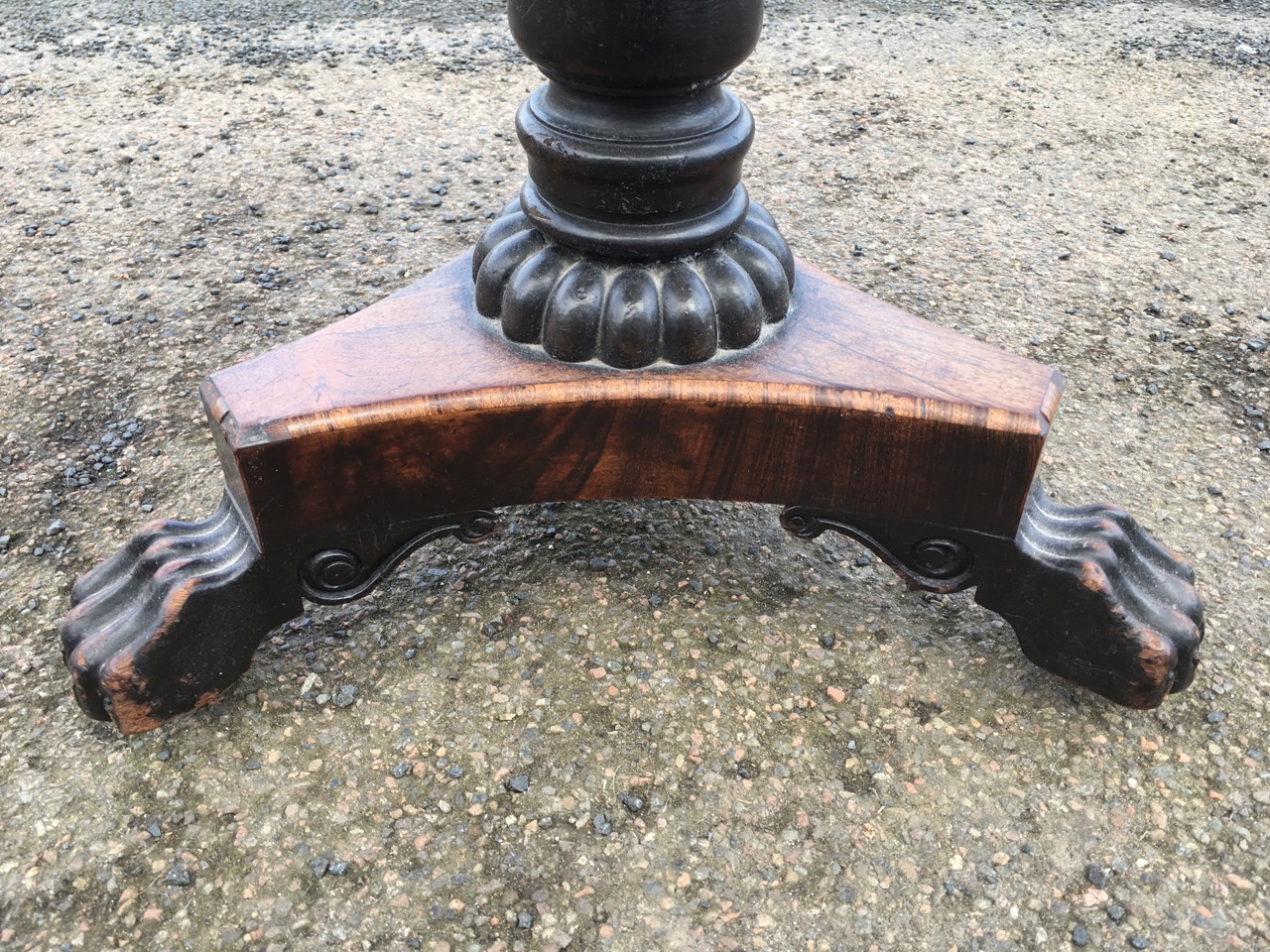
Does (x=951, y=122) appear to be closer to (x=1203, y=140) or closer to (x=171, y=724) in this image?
(x=1203, y=140)

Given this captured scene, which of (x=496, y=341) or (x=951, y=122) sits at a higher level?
(x=496, y=341)

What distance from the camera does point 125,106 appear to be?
346 centimetres

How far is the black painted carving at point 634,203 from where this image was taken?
4.17 ft

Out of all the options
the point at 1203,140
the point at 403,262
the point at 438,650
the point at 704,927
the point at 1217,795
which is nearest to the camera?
the point at 704,927

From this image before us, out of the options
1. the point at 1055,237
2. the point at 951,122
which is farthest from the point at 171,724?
the point at 951,122

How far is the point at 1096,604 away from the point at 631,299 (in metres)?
0.71

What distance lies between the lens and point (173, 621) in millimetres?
1400

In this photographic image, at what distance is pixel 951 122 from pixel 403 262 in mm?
1806

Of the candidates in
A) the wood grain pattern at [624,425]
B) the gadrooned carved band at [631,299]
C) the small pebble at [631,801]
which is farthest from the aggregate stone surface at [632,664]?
the gadrooned carved band at [631,299]

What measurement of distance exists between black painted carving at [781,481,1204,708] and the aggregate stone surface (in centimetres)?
9

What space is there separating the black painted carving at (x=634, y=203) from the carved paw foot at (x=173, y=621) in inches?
18.0

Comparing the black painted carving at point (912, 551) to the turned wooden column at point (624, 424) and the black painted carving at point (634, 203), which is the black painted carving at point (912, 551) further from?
the black painted carving at point (634, 203)

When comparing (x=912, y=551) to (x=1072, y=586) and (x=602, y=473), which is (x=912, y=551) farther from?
(x=602, y=473)

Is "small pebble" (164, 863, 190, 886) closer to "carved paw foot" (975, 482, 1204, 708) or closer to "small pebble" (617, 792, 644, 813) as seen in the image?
"small pebble" (617, 792, 644, 813)
